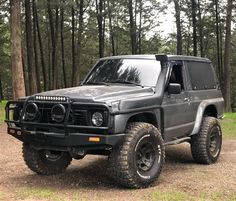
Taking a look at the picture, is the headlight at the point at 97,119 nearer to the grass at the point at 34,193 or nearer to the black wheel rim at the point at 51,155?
the grass at the point at 34,193

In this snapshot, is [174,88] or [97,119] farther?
[174,88]

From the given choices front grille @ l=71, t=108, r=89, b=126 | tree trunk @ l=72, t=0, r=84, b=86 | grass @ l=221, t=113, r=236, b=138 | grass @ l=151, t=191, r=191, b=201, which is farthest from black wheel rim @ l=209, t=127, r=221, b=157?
tree trunk @ l=72, t=0, r=84, b=86

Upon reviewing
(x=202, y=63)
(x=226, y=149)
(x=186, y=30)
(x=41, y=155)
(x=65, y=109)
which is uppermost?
(x=186, y=30)

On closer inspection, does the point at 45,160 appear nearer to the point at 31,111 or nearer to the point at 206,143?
the point at 31,111

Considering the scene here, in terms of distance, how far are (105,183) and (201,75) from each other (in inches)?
142

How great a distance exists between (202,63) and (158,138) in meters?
3.24

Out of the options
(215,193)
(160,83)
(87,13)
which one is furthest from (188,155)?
(87,13)

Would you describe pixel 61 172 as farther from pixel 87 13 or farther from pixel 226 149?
pixel 87 13

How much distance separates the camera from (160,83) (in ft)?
25.1

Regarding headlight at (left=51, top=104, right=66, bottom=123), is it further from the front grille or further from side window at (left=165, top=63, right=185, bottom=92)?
side window at (left=165, top=63, right=185, bottom=92)

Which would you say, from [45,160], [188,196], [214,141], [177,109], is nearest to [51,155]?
[45,160]

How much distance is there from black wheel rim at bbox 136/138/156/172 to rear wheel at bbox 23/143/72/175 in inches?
66.7

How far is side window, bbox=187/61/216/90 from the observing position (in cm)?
891

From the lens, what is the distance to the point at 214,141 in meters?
9.23
